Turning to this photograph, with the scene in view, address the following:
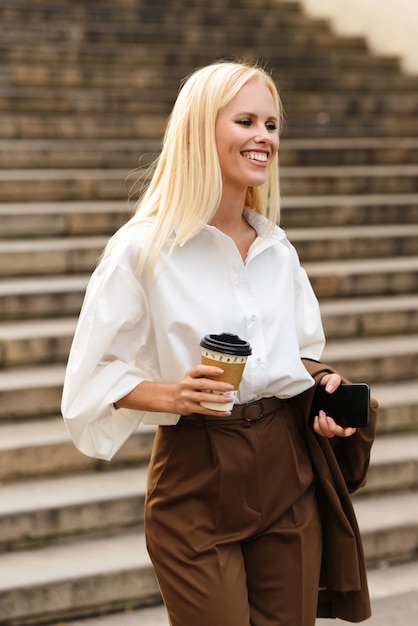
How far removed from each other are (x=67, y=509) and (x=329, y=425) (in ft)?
6.54

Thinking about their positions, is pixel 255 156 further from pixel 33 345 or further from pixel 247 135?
pixel 33 345

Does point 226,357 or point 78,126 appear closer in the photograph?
point 226,357

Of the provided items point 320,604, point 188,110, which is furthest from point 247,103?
point 320,604

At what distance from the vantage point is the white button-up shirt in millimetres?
2197

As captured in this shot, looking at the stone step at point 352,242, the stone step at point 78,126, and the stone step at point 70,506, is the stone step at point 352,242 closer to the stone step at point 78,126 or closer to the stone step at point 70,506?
the stone step at point 78,126

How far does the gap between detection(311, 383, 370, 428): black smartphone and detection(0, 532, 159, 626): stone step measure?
177 cm

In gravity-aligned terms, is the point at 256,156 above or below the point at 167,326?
above

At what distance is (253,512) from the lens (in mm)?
2248

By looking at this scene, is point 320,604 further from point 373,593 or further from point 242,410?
point 373,593

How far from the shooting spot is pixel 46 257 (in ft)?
17.8

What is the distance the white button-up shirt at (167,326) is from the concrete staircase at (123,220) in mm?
1704

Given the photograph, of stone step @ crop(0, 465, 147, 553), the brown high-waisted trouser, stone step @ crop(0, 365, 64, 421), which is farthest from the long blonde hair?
stone step @ crop(0, 365, 64, 421)

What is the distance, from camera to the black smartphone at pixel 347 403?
2256mm

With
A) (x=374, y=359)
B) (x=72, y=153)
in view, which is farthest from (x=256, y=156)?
(x=72, y=153)
